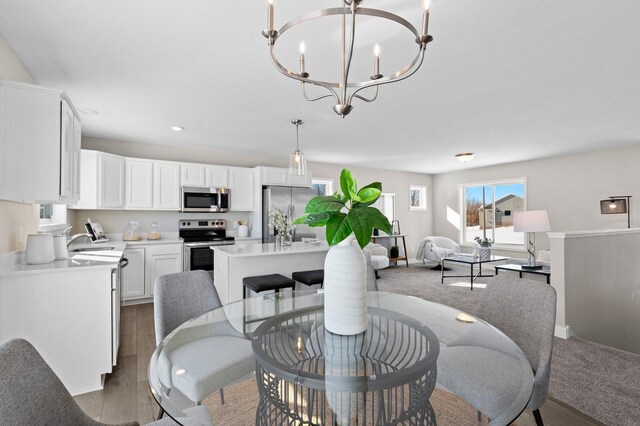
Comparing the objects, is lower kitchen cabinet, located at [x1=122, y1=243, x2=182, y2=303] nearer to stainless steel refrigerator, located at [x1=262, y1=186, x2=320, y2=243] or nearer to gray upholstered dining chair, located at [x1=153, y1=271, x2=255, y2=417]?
stainless steel refrigerator, located at [x1=262, y1=186, x2=320, y2=243]

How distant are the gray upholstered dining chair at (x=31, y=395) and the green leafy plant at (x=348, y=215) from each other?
0.76 metres

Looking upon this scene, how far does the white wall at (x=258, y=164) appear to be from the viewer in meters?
4.88

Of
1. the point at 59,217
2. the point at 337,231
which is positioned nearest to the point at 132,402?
the point at 337,231

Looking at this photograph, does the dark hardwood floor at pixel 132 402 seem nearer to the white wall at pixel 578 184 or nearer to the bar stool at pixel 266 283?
the bar stool at pixel 266 283

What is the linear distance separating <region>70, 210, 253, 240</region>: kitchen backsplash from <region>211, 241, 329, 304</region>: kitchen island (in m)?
2.03

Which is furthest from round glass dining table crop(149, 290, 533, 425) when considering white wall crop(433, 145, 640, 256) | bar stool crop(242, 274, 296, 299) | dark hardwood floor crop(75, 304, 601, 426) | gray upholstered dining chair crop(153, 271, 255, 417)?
white wall crop(433, 145, 640, 256)

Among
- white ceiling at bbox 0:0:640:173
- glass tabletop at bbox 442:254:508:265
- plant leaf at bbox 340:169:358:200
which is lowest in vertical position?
glass tabletop at bbox 442:254:508:265

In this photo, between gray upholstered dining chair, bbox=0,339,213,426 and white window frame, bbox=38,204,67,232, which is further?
white window frame, bbox=38,204,67,232

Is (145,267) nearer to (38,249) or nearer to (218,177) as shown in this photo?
(218,177)

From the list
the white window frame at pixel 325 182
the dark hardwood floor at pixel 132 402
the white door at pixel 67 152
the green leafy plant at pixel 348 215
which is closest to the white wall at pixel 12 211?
the white door at pixel 67 152

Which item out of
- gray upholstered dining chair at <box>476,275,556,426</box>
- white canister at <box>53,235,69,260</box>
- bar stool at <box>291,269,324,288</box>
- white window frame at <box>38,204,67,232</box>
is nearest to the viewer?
gray upholstered dining chair at <box>476,275,556,426</box>

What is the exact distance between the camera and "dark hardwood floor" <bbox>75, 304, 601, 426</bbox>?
1.94 metres

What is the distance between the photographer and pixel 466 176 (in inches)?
309

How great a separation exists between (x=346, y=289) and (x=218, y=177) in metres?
4.61
